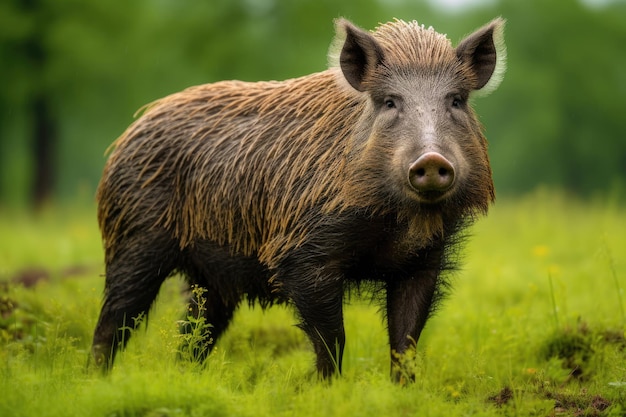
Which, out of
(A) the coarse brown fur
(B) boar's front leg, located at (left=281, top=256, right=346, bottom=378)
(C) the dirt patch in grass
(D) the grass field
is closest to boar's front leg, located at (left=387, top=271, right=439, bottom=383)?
(A) the coarse brown fur

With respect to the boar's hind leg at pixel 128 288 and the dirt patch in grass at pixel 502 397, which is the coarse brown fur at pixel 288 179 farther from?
the dirt patch in grass at pixel 502 397

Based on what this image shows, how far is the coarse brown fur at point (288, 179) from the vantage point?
15.2 ft

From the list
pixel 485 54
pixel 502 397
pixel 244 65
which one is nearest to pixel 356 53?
pixel 485 54

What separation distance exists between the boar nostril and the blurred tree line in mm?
15580

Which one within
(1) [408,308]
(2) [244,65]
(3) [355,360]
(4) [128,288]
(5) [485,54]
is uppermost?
(2) [244,65]

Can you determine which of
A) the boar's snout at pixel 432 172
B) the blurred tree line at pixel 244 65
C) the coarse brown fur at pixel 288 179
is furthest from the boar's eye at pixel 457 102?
the blurred tree line at pixel 244 65

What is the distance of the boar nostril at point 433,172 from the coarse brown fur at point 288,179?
0.28 meters

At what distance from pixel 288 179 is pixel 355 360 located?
1.29m

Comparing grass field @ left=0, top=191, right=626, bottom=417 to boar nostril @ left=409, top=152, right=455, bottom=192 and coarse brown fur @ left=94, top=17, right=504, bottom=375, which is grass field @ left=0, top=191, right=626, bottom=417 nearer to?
coarse brown fur @ left=94, top=17, right=504, bottom=375

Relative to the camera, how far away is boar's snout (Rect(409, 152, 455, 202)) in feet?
13.4

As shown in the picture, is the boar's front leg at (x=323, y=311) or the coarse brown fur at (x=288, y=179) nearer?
the coarse brown fur at (x=288, y=179)

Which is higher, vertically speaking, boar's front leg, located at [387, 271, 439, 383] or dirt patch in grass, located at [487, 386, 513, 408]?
boar's front leg, located at [387, 271, 439, 383]

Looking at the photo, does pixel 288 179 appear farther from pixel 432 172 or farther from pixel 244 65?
pixel 244 65

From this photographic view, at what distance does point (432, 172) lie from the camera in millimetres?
4109
